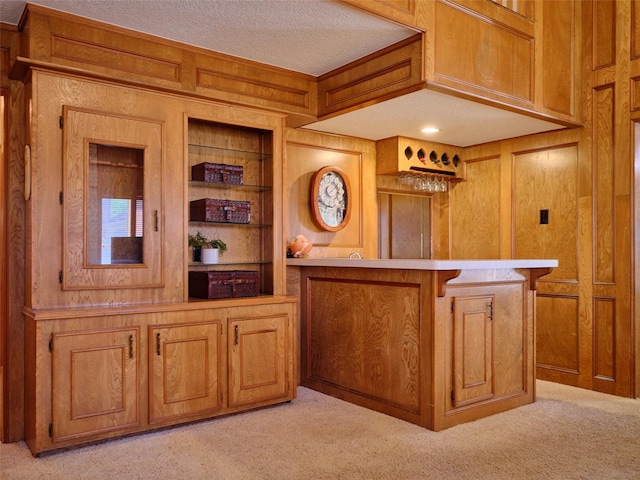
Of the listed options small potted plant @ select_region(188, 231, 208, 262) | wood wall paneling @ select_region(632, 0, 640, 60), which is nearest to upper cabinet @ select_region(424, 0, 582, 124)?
wood wall paneling @ select_region(632, 0, 640, 60)

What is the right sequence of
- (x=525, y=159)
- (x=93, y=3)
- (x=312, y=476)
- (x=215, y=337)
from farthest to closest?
(x=525, y=159)
(x=215, y=337)
(x=93, y=3)
(x=312, y=476)

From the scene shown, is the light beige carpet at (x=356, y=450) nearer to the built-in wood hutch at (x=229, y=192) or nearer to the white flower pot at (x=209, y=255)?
the built-in wood hutch at (x=229, y=192)

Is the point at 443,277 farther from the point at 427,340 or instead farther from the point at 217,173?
the point at 217,173

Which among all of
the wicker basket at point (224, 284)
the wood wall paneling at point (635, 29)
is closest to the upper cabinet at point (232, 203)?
the wicker basket at point (224, 284)

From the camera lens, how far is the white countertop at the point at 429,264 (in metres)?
3.41

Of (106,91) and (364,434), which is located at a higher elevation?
(106,91)

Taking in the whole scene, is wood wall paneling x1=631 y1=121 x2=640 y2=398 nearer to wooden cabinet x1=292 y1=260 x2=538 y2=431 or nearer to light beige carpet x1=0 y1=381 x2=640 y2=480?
light beige carpet x1=0 y1=381 x2=640 y2=480

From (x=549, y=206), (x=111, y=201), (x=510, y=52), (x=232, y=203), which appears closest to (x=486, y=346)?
(x=549, y=206)

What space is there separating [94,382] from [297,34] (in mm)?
2478

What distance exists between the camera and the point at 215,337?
374cm

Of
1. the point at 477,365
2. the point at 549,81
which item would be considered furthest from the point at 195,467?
the point at 549,81

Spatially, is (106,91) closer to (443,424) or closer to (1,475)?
(1,475)

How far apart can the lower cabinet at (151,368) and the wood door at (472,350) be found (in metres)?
1.19

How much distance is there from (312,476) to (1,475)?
1.60 m
